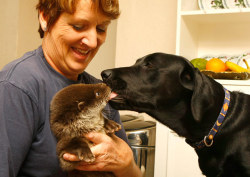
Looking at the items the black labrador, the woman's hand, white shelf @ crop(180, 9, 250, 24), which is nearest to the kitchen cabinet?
white shelf @ crop(180, 9, 250, 24)

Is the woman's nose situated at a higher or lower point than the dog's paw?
higher

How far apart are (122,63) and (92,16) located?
6.01 ft

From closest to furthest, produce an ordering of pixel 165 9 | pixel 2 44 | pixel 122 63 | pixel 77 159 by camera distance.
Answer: pixel 77 159 < pixel 2 44 < pixel 165 9 < pixel 122 63

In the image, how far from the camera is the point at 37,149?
1044 millimetres

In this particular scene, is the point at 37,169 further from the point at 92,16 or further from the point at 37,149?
the point at 92,16

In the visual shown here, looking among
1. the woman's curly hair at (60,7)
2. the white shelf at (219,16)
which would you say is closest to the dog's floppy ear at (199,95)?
the woman's curly hair at (60,7)

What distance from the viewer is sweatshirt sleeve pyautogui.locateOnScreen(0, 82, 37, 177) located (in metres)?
0.91

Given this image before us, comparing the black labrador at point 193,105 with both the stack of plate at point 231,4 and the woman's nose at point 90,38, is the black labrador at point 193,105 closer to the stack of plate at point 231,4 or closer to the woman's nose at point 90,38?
the woman's nose at point 90,38

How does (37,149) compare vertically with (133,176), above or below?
above

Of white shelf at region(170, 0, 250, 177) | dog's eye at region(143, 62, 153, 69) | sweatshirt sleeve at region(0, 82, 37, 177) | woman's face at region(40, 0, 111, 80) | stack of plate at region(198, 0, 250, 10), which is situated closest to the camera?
sweatshirt sleeve at region(0, 82, 37, 177)

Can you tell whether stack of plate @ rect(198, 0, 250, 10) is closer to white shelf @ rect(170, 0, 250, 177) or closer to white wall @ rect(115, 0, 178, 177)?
white shelf @ rect(170, 0, 250, 177)

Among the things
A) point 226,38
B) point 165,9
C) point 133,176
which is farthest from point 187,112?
point 165,9

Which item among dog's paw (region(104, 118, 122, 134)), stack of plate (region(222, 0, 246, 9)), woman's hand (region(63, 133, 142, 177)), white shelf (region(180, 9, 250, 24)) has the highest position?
stack of plate (region(222, 0, 246, 9))

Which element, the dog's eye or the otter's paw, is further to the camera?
the dog's eye
